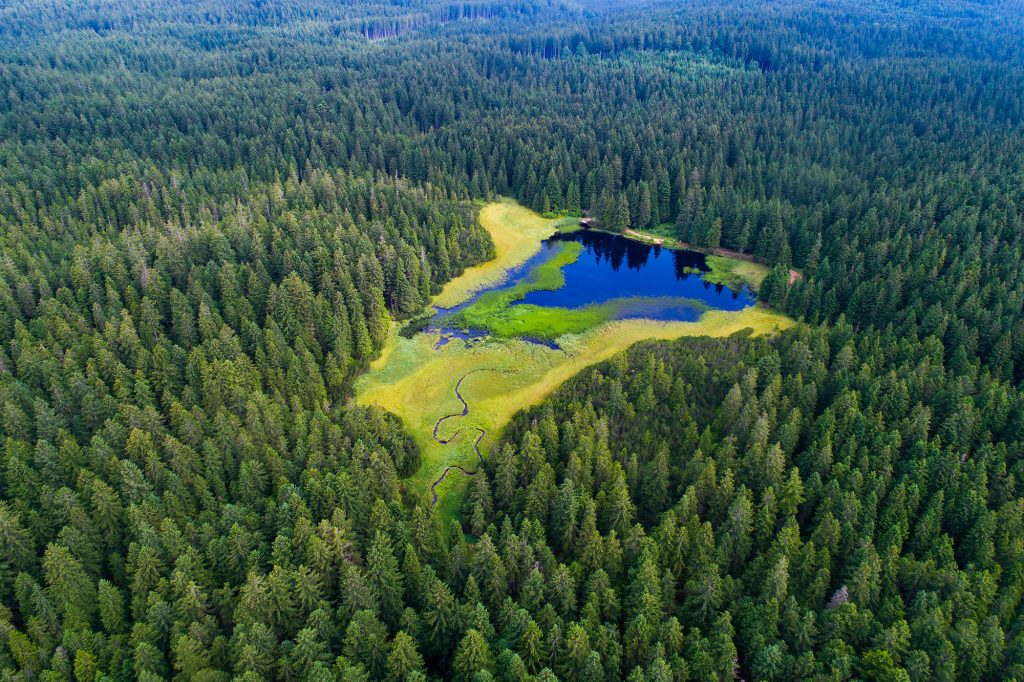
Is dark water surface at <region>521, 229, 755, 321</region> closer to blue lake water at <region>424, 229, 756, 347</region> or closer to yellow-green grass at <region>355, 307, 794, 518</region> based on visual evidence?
blue lake water at <region>424, 229, 756, 347</region>

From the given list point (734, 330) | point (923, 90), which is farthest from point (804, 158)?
point (734, 330)

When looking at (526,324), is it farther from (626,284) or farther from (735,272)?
(735,272)

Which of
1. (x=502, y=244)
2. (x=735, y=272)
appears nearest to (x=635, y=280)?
(x=735, y=272)

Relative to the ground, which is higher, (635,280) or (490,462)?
(490,462)

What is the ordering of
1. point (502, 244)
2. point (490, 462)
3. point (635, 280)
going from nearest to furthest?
point (490, 462)
point (635, 280)
point (502, 244)

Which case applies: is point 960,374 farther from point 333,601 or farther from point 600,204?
point 600,204

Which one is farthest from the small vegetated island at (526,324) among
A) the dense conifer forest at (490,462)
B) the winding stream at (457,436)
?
the dense conifer forest at (490,462)

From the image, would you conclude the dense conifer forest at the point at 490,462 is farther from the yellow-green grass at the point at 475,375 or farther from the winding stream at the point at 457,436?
the yellow-green grass at the point at 475,375
